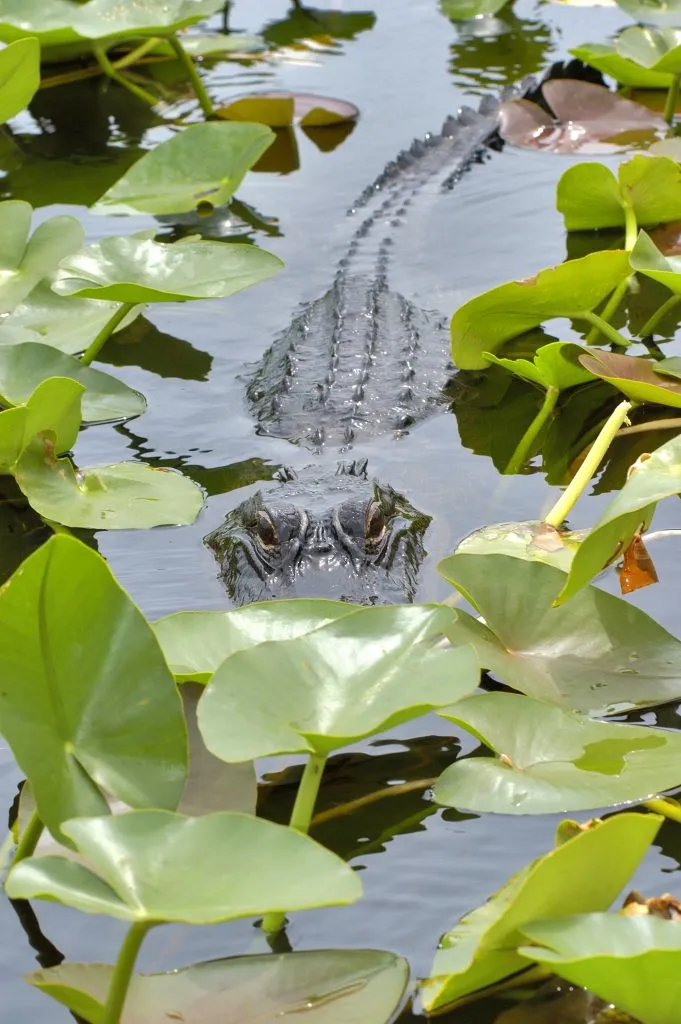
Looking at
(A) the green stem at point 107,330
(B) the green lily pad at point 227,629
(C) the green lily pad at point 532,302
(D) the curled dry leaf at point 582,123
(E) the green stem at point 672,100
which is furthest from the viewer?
(D) the curled dry leaf at point 582,123

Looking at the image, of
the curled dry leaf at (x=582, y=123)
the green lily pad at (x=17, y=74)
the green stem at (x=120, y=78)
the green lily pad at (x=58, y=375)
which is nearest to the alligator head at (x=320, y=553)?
the green lily pad at (x=58, y=375)

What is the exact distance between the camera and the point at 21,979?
1.87 metres

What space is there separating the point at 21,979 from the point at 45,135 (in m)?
4.71

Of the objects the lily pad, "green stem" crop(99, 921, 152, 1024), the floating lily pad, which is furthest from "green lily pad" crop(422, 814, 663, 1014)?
the floating lily pad

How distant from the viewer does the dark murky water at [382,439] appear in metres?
1.97

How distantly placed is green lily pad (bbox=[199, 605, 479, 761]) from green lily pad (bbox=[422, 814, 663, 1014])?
27 centimetres

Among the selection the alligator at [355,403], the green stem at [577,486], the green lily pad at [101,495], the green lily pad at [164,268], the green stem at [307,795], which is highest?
the green lily pad at [164,268]

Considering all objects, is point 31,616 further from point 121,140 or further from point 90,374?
point 121,140

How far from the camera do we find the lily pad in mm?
1479

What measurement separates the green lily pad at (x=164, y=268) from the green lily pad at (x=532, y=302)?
0.55 meters

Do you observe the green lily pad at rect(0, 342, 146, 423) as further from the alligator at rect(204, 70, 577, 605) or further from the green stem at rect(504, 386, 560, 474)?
the green stem at rect(504, 386, 560, 474)

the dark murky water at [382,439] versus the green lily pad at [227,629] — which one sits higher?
the green lily pad at [227,629]

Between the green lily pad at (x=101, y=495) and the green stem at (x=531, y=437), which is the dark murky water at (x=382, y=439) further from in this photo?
the green lily pad at (x=101, y=495)

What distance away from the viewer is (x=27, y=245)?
12.7 feet
